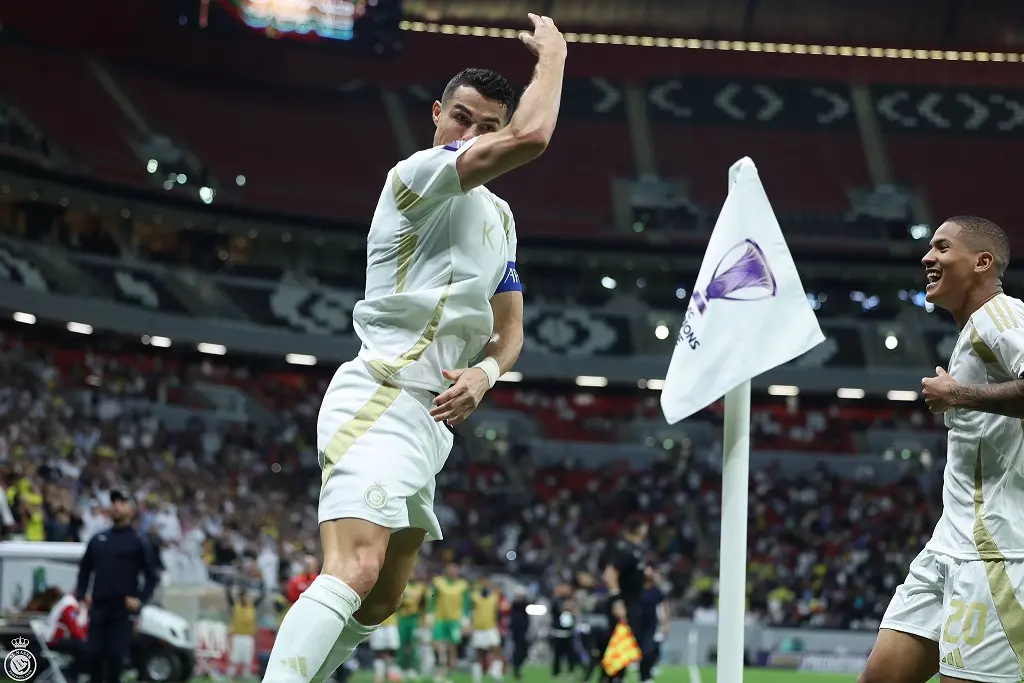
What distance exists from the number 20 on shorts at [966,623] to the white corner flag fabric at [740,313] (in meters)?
1.06

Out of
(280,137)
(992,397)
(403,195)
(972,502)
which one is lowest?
(972,502)

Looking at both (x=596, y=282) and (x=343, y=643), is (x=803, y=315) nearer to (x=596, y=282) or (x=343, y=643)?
(x=343, y=643)

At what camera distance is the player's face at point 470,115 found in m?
4.07

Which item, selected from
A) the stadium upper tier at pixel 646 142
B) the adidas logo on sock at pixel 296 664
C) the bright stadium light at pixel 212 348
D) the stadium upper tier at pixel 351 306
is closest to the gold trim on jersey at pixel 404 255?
the adidas logo on sock at pixel 296 664

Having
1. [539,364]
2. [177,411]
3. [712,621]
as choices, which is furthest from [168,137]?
[712,621]

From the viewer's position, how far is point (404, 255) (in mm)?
4070

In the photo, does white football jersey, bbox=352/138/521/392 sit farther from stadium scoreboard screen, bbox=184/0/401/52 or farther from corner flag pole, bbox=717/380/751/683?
stadium scoreboard screen, bbox=184/0/401/52

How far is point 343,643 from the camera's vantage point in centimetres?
386

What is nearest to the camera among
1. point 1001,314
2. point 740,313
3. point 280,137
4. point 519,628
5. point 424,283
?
point 424,283

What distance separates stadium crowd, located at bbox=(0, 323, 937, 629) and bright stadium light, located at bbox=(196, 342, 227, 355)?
1.59ft

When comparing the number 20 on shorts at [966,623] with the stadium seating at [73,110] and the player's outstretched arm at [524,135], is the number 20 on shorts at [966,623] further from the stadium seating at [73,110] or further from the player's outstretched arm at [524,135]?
the stadium seating at [73,110]

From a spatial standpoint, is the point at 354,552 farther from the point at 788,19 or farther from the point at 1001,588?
the point at 788,19

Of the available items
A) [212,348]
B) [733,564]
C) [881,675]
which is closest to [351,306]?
[212,348]

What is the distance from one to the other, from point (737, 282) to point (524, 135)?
1.12 meters
